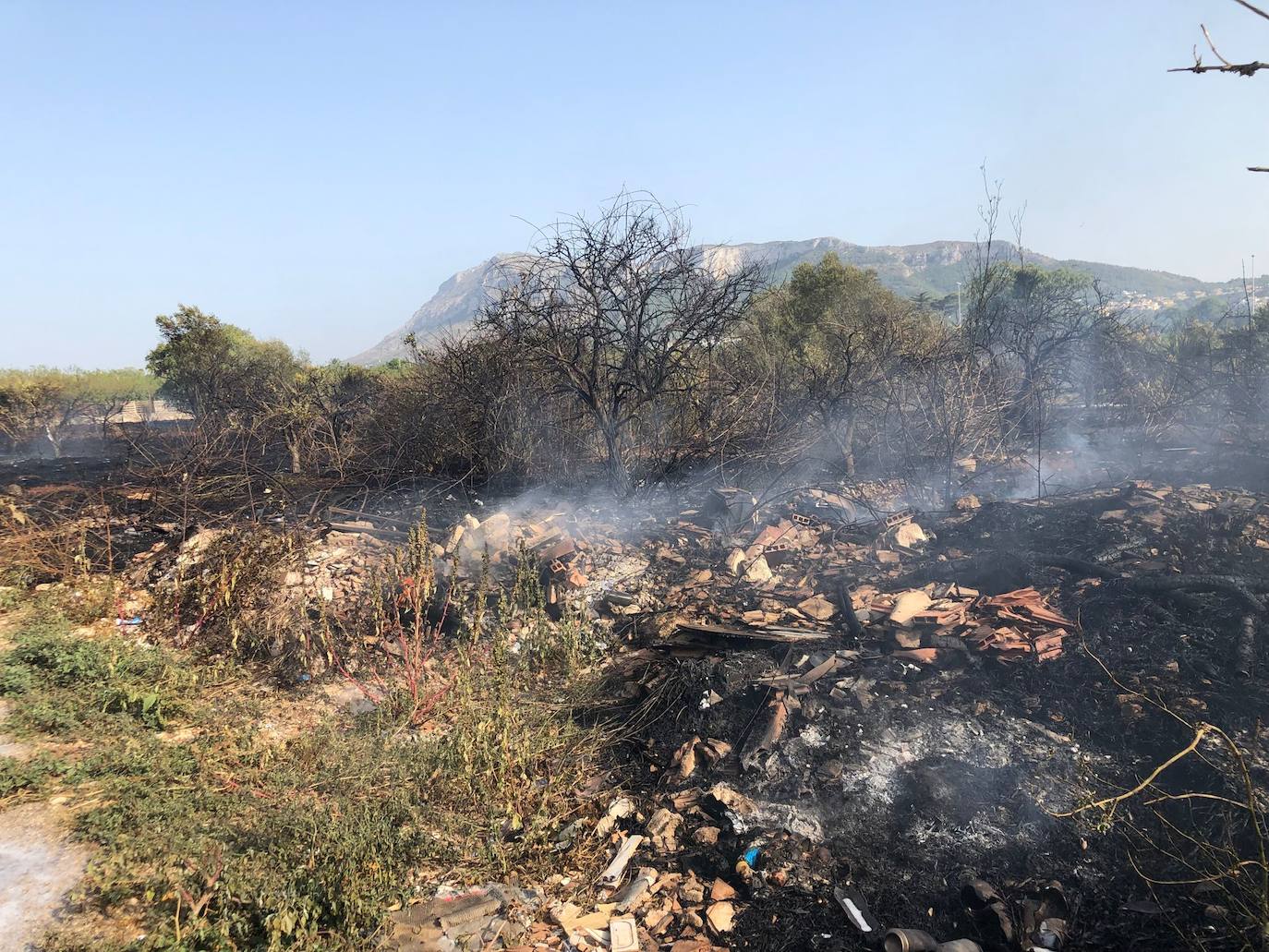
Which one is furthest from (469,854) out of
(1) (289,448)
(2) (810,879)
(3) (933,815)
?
(1) (289,448)

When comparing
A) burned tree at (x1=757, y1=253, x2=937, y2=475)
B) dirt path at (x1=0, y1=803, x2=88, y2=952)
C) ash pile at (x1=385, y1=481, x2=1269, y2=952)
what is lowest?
ash pile at (x1=385, y1=481, x2=1269, y2=952)

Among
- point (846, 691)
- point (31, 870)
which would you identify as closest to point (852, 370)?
point (846, 691)

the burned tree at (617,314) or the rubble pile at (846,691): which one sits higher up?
the burned tree at (617,314)

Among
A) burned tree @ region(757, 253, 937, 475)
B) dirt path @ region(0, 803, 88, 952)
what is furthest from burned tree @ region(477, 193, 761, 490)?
dirt path @ region(0, 803, 88, 952)

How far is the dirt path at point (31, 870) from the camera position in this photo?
2814mm

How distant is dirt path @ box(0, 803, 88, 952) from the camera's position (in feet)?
9.23

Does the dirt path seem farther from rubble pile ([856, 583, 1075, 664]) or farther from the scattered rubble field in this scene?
rubble pile ([856, 583, 1075, 664])

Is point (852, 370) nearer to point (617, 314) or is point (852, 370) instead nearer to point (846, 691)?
point (617, 314)

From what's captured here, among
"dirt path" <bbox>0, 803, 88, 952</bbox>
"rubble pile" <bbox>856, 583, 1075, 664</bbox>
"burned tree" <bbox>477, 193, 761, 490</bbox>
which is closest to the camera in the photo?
"dirt path" <bbox>0, 803, 88, 952</bbox>

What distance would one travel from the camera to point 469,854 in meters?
3.48

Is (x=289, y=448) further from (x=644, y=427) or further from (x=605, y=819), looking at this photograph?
(x=605, y=819)

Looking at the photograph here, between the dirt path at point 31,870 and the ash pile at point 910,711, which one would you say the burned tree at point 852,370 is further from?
the dirt path at point 31,870

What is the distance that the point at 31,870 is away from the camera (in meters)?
3.12

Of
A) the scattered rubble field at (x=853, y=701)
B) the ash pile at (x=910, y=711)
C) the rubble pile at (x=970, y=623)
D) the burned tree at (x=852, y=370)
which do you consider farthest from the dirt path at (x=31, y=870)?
the burned tree at (x=852, y=370)
